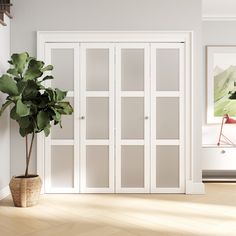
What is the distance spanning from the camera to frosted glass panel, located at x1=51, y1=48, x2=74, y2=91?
489cm

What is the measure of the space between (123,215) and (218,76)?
10.0ft

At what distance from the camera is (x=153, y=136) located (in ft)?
16.0

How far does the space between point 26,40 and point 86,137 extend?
4.77 feet

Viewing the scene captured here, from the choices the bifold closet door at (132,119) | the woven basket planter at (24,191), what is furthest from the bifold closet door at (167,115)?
the woven basket planter at (24,191)

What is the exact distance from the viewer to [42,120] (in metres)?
4.11

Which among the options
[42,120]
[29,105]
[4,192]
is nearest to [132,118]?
[42,120]

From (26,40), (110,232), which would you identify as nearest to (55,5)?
(26,40)

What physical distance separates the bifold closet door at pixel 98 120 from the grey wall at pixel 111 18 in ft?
1.09

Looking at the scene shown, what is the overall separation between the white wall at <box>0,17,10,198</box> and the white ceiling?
2716 mm

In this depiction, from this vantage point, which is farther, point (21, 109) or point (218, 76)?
point (218, 76)

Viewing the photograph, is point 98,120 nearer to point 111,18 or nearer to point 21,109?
point 21,109

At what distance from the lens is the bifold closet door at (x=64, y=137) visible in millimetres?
4883

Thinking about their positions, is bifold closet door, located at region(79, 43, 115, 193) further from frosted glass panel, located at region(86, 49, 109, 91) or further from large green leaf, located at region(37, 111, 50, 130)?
large green leaf, located at region(37, 111, 50, 130)

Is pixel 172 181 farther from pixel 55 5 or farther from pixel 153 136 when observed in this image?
pixel 55 5
